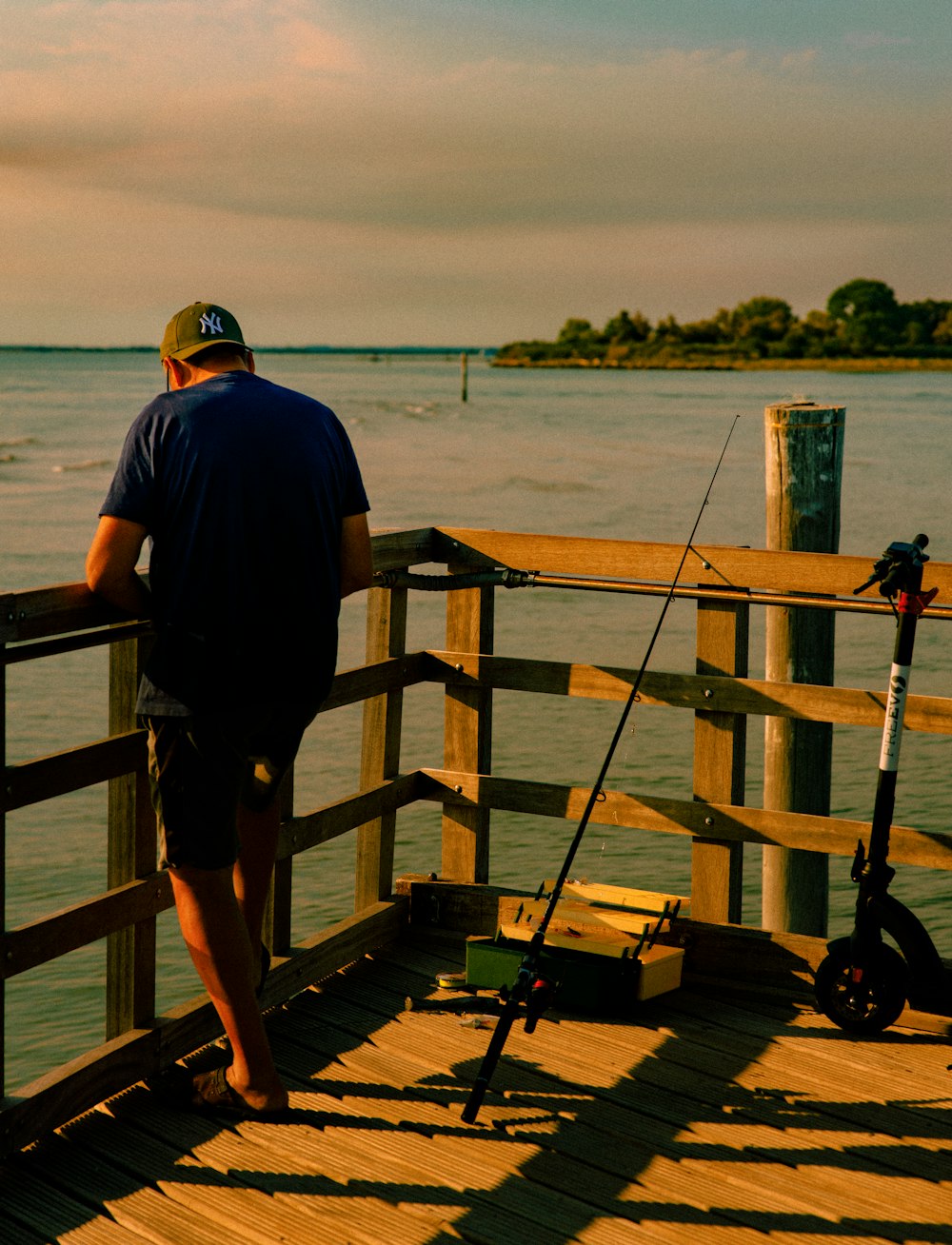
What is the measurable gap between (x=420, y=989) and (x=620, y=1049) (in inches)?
20.9

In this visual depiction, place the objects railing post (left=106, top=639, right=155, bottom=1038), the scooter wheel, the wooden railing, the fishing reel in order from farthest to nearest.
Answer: the scooter wheel < the fishing reel < railing post (left=106, top=639, right=155, bottom=1038) < the wooden railing

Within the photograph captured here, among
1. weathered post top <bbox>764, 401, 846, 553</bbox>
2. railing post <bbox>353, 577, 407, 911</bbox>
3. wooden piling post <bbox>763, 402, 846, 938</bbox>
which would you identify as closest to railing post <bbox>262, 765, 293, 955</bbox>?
railing post <bbox>353, 577, 407, 911</bbox>

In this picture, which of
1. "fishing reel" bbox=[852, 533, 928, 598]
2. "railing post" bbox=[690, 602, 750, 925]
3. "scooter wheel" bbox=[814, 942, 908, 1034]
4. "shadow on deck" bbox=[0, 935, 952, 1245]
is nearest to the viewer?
"shadow on deck" bbox=[0, 935, 952, 1245]

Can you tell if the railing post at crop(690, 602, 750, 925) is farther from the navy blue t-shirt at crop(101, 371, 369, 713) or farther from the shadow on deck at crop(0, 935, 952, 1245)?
the navy blue t-shirt at crop(101, 371, 369, 713)

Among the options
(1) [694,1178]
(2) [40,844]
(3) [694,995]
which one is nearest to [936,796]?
(2) [40,844]

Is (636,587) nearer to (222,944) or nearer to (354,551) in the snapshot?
(354,551)

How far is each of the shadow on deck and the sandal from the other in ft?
0.11

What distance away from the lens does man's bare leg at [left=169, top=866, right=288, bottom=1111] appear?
2.56m

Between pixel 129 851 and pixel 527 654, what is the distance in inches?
465

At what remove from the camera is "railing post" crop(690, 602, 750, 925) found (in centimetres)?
343

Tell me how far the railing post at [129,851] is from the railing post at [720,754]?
1.28m

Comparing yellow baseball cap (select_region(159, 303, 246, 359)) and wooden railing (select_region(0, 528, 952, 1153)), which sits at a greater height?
yellow baseball cap (select_region(159, 303, 246, 359))

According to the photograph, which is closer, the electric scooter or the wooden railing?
the wooden railing

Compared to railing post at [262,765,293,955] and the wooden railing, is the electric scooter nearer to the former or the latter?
the wooden railing
